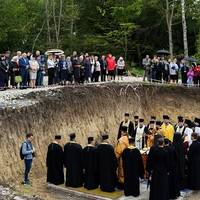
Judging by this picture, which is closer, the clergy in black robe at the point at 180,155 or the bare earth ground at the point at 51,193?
the bare earth ground at the point at 51,193

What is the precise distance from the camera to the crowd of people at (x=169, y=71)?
2792 centimetres

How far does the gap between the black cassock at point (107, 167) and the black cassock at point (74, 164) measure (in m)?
0.75

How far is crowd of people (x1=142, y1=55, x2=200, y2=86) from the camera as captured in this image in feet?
91.6

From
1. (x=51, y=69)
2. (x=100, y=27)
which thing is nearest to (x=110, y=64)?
(x=51, y=69)

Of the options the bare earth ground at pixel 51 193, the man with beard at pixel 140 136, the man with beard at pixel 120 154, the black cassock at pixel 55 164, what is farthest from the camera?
the man with beard at pixel 140 136

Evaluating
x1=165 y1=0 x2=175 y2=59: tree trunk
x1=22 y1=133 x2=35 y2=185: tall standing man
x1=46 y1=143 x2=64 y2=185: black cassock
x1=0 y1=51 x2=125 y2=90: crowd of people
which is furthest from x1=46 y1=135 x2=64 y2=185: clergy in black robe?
x1=165 y1=0 x2=175 y2=59: tree trunk

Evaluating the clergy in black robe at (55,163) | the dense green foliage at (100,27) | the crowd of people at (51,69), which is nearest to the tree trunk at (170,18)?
the dense green foliage at (100,27)

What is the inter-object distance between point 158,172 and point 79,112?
7.50m

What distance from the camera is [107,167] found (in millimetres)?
17000

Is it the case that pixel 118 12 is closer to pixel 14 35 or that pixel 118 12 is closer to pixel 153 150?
pixel 14 35

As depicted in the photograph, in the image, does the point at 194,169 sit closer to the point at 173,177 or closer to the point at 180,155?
the point at 180,155

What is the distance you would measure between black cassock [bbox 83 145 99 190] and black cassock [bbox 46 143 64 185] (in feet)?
3.11

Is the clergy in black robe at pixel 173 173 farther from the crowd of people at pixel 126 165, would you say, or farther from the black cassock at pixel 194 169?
the black cassock at pixel 194 169

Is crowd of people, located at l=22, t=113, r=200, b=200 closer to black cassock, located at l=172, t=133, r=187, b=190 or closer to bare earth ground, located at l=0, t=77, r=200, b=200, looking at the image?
black cassock, located at l=172, t=133, r=187, b=190
